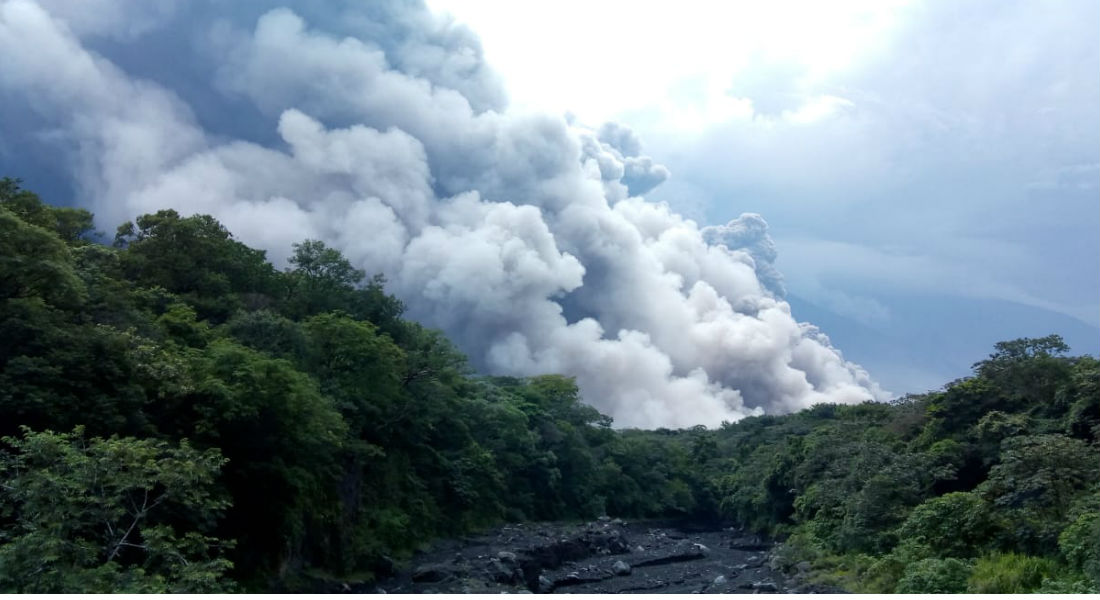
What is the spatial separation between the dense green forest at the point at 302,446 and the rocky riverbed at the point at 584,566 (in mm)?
1435

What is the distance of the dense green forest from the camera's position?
12391 millimetres

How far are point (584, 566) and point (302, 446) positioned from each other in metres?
14.1

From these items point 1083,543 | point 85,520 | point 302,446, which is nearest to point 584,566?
point 302,446

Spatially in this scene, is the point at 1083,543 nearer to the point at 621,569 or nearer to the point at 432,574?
the point at 432,574

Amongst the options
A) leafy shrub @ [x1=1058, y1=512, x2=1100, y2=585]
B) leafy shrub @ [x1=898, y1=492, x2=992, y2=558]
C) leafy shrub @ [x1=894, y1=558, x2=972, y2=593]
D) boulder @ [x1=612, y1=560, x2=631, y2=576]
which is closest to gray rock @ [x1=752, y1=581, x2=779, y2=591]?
leafy shrub @ [x1=898, y1=492, x2=992, y2=558]

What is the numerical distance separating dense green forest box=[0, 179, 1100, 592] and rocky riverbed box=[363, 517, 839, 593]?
1.44 m

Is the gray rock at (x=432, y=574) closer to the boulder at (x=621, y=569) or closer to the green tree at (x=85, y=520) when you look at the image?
the boulder at (x=621, y=569)

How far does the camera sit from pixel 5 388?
47.2 ft

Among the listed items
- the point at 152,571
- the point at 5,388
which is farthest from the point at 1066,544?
the point at 5,388

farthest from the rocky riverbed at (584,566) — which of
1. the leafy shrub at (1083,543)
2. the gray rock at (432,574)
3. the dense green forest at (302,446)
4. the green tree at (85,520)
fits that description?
the green tree at (85,520)

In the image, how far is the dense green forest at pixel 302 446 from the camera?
12.4 m

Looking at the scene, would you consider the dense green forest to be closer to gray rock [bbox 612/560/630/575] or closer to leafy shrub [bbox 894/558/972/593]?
leafy shrub [bbox 894/558/972/593]

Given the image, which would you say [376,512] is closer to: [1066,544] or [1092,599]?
[1066,544]

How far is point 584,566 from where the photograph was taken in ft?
102
